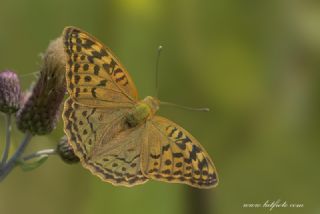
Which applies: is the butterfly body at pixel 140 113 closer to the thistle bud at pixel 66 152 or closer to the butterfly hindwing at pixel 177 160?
the butterfly hindwing at pixel 177 160

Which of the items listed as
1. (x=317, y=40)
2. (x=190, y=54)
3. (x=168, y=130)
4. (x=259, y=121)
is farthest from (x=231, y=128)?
(x=168, y=130)

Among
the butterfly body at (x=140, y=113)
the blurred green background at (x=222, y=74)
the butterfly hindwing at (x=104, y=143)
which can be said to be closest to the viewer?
the butterfly hindwing at (x=104, y=143)

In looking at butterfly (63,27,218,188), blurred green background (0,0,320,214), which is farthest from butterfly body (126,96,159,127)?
blurred green background (0,0,320,214)

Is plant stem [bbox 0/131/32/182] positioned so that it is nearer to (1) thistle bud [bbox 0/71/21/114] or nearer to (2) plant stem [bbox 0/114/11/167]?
(2) plant stem [bbox 0/114/11/167]

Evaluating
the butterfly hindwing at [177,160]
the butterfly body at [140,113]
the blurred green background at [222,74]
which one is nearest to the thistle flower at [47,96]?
the butterfly body at [140,113]

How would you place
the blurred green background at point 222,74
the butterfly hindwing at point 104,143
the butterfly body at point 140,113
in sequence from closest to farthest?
the butterfly hindwing at point 104,143 → the butterfly body at point 140,113 → the blurred green background at point 222,74

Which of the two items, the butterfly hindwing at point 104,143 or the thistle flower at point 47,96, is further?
the thistle flower at point 47,96

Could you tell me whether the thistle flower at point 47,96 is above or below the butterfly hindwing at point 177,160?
above

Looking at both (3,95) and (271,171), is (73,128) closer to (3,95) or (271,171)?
(3,95)
